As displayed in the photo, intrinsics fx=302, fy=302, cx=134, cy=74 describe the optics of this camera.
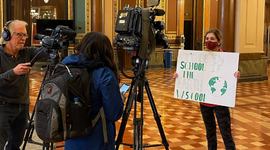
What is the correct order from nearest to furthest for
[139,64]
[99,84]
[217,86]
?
[99,84], [139,64], [217,86]

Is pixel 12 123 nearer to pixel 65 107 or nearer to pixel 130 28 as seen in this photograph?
pixel 65 107

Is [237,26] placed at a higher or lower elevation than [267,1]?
lower

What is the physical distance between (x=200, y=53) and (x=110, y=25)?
877 cm

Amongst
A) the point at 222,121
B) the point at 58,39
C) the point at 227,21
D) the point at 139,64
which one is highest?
the point at 227,21

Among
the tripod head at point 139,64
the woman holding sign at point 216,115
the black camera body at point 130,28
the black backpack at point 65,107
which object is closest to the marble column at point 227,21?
the woman holding sign at point 216,115

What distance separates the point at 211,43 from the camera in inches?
108

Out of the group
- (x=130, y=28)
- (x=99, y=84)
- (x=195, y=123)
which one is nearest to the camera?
(x=99, y=84)

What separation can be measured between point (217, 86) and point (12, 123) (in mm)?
1831

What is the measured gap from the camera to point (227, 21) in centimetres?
825

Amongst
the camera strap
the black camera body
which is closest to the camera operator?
the black camera body

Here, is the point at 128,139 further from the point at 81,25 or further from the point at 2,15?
the point at 2,15

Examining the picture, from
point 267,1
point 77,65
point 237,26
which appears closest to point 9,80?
point 77,65

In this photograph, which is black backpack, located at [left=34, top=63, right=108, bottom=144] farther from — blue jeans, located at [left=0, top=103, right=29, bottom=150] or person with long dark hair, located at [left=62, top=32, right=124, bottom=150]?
blue jeans, located at [left=0, top=103, right=29, bottom=150]

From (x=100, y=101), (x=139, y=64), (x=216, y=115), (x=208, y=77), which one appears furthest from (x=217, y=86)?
(x=100, y=101)
